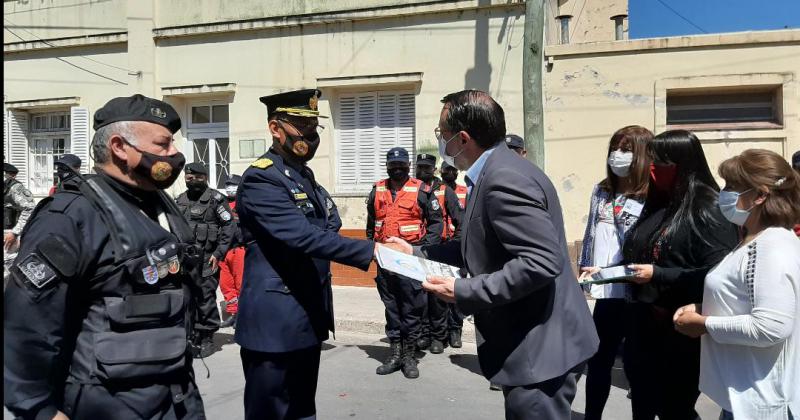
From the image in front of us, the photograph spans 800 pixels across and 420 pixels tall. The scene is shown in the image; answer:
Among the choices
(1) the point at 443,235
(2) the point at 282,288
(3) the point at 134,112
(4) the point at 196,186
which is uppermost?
(3) the point at 134,112

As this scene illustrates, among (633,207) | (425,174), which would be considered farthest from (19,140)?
(633,207)

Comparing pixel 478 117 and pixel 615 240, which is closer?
pixel 478 117

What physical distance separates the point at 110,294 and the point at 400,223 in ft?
14.9

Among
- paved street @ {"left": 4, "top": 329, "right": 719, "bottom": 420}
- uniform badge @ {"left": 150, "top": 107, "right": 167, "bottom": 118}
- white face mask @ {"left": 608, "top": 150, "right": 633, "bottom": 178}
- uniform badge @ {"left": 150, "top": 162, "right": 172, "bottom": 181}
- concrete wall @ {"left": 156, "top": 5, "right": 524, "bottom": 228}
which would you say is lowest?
paved street @ {"left": 4, "top": 329, "right": 719, "bottom": 420}

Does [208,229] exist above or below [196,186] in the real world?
below

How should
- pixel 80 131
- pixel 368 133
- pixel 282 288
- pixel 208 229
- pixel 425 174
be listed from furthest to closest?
1. pixel 80 131
2. pixel 368 133
3. pixel 425 174
4. pixel 208 229
5. pixel 282 288

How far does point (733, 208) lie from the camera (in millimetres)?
2576

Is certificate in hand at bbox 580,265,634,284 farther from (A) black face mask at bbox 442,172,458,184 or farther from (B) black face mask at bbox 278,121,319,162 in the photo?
(A) black face mask at bbox 442,172,458,184

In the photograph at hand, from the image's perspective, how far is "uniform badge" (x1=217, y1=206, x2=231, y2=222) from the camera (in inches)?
271

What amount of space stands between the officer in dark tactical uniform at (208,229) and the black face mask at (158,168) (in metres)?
4.52

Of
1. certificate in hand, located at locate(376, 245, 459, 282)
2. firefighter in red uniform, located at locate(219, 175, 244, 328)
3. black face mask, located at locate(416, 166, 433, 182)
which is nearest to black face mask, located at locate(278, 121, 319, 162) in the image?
certificate in hand, located at locate(376, 245, 459, 282)

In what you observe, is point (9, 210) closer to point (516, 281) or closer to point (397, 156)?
point (397, 156)

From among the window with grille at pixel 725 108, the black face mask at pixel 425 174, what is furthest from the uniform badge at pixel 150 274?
the window with grille at pixel 725 108

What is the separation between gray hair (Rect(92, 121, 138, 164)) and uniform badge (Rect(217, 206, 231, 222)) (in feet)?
15.5
